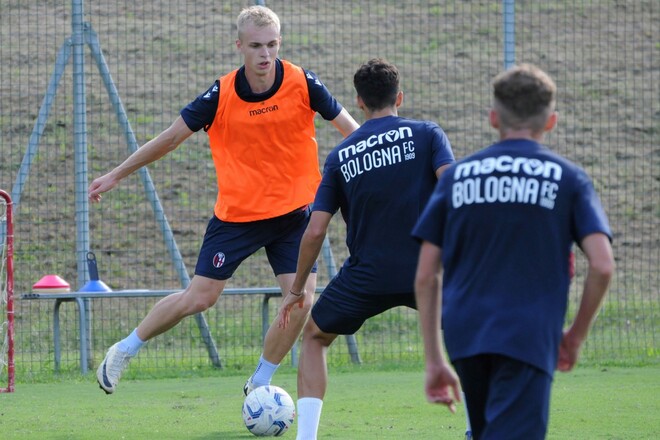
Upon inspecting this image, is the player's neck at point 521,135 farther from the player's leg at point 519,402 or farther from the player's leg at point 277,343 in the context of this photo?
the player's leg at point 277,343

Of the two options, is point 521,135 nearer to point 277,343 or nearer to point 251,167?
point 277,343

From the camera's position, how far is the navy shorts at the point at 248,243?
6.46 m

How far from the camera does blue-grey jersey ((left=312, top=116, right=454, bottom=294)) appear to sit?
15.7 feet

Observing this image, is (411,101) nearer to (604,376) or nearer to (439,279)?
(604,376)

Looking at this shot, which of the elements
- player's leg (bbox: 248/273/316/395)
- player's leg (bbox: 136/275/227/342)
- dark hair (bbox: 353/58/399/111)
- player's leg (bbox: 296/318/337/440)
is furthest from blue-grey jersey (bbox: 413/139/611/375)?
player's leg (bbox: 136/275/227/342)

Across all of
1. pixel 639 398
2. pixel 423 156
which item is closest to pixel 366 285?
pixel 423 156

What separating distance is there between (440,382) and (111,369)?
11.3 ft

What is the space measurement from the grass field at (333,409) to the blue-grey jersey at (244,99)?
1759mm

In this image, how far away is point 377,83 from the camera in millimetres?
4875

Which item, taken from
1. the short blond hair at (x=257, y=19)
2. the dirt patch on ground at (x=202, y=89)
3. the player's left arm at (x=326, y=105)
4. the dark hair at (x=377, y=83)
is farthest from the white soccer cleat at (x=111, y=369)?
the dirt patch on ground at (x=202, y=89)

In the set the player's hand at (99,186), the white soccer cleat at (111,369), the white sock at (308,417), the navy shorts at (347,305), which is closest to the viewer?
the navy shorts at (347,305)

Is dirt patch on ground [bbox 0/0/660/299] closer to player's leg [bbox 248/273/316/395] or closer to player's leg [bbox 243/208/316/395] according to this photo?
player's leg [bbox 243/208/316/395]

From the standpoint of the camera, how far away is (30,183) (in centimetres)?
1041

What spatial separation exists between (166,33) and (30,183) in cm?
190
